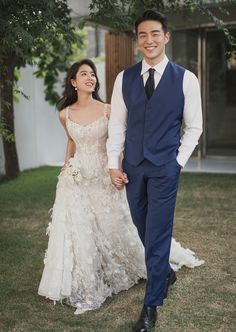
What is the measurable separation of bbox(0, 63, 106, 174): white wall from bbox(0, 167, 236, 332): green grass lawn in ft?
10.8

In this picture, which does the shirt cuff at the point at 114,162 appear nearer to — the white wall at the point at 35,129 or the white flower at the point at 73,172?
the white flower at the point at 73,172

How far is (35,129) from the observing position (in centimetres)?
1088

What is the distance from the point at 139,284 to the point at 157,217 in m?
1.06

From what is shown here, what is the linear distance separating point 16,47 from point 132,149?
44.3 inches

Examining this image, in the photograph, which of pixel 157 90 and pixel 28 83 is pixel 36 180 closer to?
pixel 28 83

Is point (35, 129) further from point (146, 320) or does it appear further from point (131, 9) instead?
point (146, 320)

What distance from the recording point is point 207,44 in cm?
1077

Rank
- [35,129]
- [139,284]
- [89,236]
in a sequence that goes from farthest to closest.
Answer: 1. [35,129]
2. [139,284]
3. [89,236]

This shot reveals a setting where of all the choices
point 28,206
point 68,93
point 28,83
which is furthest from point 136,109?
point 28,83

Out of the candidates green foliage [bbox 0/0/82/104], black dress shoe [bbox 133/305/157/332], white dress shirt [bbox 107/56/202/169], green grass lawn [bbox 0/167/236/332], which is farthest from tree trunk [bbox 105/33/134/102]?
black dress shoe [bbox 133/305/157/332]

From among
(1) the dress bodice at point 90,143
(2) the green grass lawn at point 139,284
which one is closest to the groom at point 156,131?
(2) the green grass lawn at point 139,284

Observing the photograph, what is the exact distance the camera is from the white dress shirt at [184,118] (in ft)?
10.2

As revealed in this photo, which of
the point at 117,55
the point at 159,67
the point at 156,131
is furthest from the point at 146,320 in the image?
the point at 117,55

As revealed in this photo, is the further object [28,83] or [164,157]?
[28,83]
